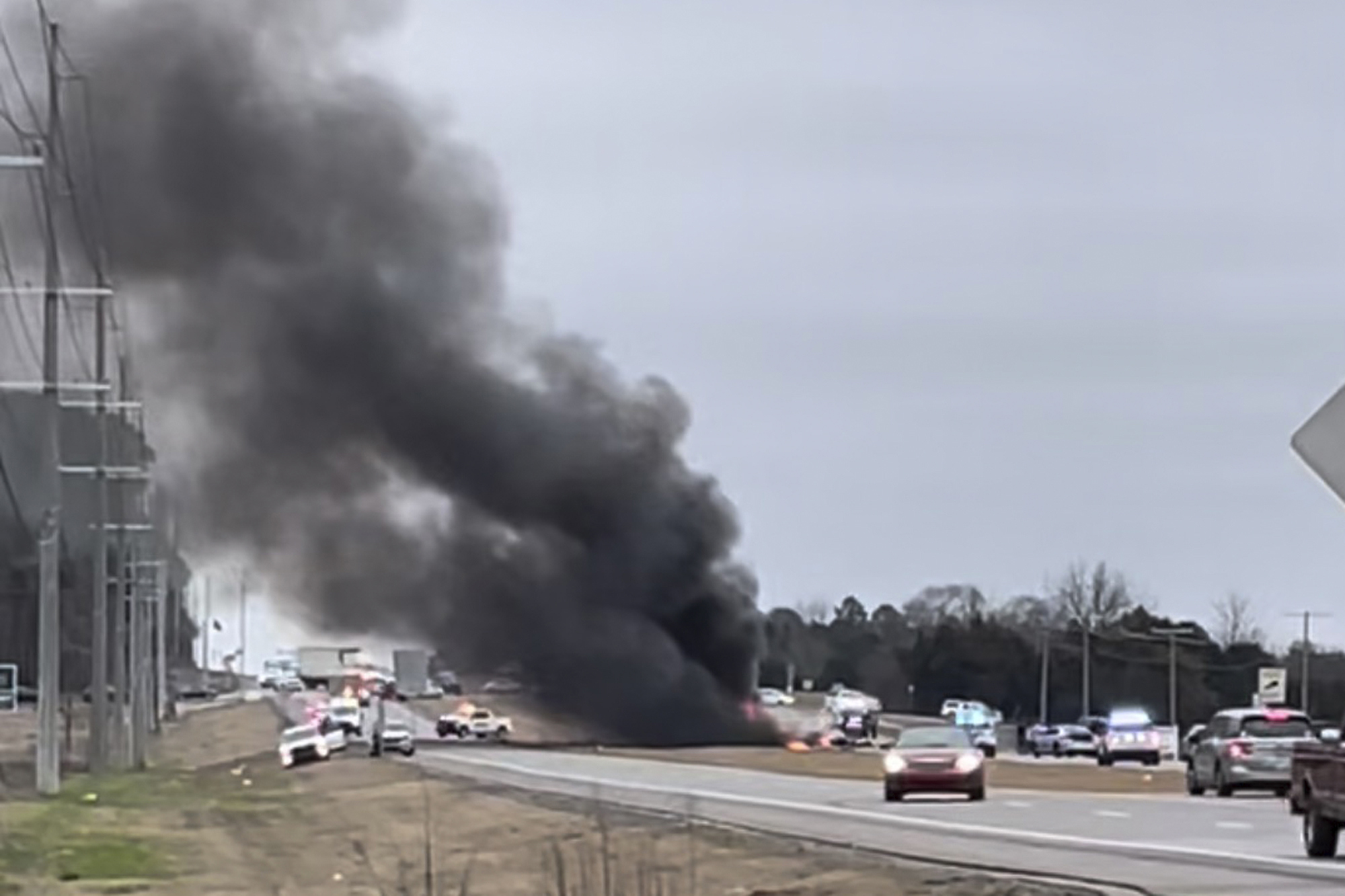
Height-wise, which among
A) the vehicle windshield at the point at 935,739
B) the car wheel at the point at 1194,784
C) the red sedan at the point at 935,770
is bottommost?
the car wheel at the point at 1194,784

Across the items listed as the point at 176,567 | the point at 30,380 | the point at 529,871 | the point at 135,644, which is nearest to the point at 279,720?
the point at 176,567

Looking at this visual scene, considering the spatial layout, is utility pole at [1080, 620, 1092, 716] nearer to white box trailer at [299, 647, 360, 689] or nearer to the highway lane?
white box trailer at [299, 647, 360, 689]

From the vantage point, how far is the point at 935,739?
46.9 meters

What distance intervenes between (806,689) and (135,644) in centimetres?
5486

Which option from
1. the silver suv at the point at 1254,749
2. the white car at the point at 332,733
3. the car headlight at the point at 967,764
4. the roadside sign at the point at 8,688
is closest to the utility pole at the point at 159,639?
the white car at the point at 332,733

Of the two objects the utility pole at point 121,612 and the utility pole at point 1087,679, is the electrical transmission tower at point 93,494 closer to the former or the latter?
the utility pole at point 121,612

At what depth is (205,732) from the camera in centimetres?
10994

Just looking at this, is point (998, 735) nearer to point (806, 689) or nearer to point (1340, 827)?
point (806, 689)

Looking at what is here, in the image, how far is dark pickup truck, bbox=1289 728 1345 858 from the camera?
27.0 m

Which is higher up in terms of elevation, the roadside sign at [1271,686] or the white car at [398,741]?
the roadside sign at [1271,686]

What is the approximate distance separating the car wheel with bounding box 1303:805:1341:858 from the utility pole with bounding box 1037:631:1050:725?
3613 inches

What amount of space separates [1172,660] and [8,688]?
6691cm

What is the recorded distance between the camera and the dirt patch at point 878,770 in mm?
56094

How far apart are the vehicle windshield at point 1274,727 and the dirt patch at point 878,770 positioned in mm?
4688
